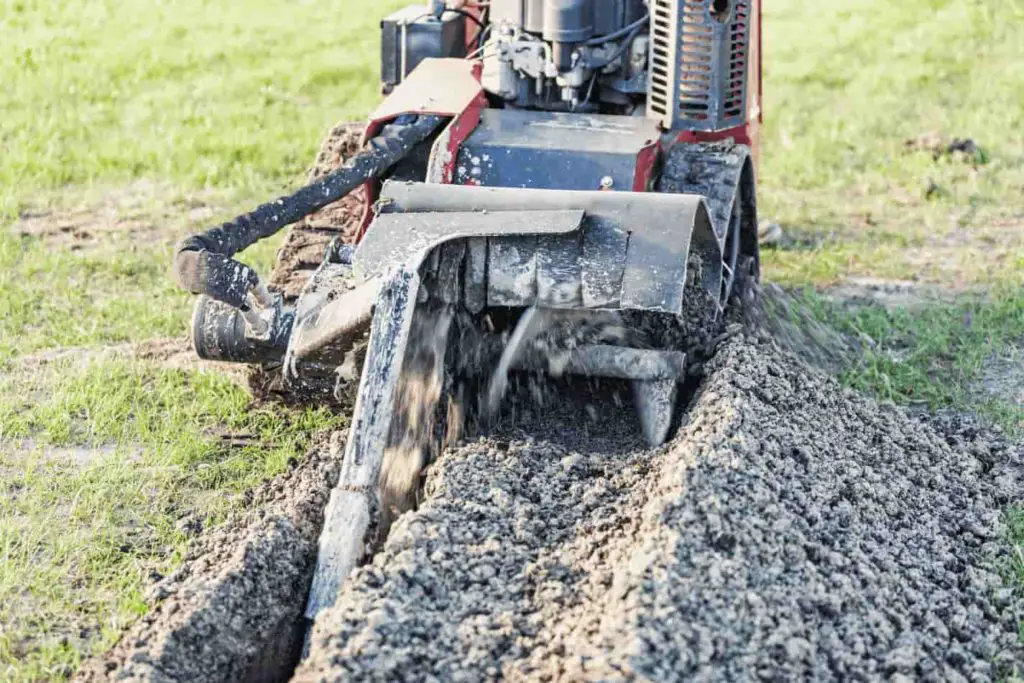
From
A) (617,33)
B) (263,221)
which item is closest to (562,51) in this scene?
(617,33)

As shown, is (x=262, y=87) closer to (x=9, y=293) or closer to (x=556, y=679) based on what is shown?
(x=9, y=293)

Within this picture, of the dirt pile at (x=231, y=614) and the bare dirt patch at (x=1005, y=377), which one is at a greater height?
the dirt pile at (x=231, y=614)

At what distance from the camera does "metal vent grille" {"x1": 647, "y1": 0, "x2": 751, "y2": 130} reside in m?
5.56

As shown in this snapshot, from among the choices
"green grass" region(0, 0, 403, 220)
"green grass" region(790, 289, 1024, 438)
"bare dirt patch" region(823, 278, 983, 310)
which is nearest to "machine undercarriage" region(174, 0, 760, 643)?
"green grass" region(790, 289, 1024, 438)

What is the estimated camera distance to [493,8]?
589 centimetres

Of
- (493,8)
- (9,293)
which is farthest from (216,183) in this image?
(493,8)

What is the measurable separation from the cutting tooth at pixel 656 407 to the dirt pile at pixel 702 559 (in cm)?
11

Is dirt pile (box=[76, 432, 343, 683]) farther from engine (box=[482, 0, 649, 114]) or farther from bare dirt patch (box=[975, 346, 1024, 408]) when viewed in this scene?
bare dirt patch (box=[975, 346, 1024, 408])

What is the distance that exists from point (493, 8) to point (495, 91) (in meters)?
0.35

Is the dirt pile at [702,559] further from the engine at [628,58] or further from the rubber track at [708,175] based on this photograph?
the engine at [628,58]

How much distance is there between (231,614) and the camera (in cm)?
383

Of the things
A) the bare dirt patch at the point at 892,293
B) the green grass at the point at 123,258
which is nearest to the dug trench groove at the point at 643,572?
the green grass at the point at 123,258

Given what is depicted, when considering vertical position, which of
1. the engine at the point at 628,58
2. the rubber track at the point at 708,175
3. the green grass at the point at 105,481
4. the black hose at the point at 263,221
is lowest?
the green grass at the point at 105,481

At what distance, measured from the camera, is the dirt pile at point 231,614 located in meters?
→ 3.70
